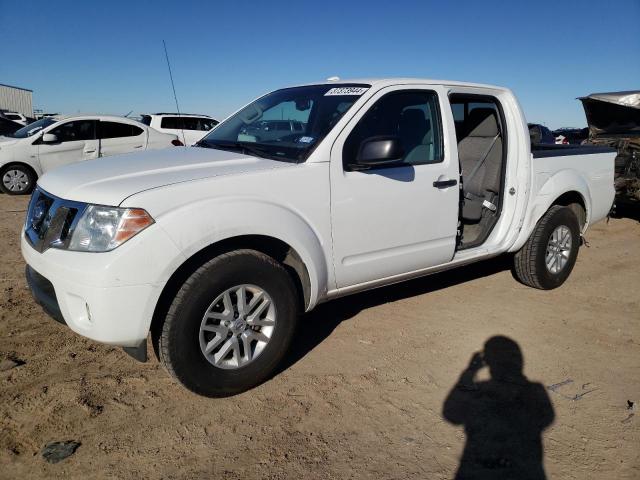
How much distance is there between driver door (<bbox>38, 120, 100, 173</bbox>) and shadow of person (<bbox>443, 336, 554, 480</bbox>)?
29.6 ft

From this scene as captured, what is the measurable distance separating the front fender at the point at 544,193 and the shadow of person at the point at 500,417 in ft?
4.01

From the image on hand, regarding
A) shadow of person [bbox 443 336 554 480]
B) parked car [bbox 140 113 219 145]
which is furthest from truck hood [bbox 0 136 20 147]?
shadow of person [bbox 443 336 554 480]

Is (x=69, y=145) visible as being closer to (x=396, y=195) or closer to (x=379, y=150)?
(x=396, y=195)

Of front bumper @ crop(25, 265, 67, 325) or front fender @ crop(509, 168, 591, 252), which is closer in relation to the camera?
front bumper @ crop(25, 265, 67, 325)

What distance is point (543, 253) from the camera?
14.7 ft

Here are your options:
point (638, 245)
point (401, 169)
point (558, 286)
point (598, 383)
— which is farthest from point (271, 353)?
point (638, 245)

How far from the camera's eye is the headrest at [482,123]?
4.34 metres

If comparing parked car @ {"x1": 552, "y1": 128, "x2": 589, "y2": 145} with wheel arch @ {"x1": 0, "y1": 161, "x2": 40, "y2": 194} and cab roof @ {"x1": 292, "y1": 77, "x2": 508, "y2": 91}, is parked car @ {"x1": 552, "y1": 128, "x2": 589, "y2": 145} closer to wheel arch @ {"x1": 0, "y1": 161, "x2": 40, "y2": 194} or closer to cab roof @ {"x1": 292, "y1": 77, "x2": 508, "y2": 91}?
cab roof @ {"x1": 292, "y1": 77, "x2": 508, "y2": 91}

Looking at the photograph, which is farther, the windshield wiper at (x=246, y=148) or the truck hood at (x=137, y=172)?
the windshield wiper at (x=246, y=148)

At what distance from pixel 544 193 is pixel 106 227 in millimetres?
3618

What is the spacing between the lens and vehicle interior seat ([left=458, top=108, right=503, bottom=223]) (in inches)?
168

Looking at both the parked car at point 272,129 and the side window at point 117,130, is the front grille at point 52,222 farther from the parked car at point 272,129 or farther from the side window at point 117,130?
the side window at point 117,130

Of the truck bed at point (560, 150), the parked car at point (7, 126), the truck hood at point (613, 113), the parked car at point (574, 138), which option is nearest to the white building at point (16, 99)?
the parked car at point (7, 126)

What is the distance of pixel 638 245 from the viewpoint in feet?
22.3
